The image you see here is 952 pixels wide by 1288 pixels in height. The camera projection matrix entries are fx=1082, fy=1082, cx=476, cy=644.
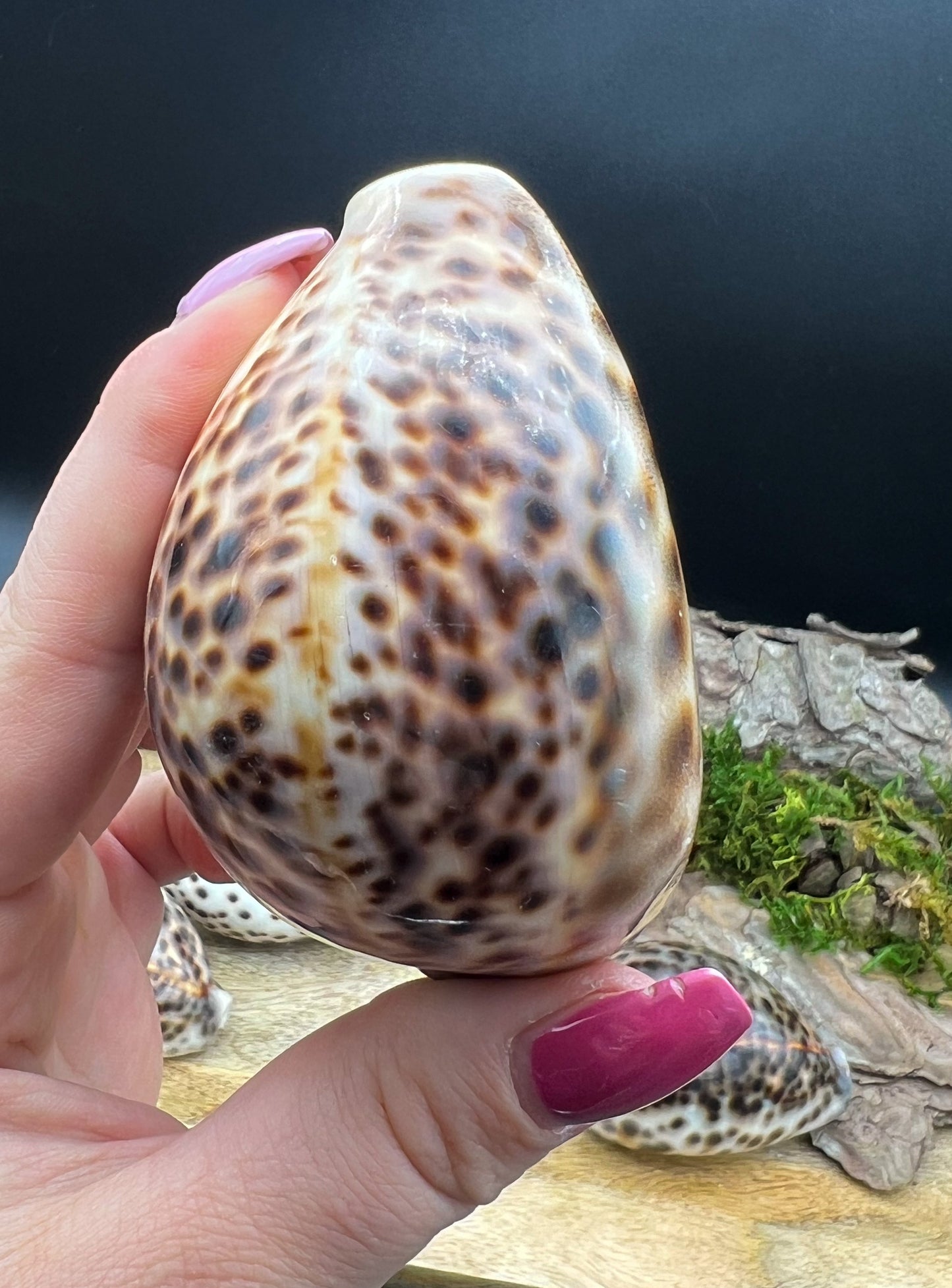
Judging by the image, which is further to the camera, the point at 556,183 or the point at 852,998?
the point at 556,183

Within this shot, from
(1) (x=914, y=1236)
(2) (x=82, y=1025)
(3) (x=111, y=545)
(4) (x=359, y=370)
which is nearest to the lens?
(4) (x=359, y=370)

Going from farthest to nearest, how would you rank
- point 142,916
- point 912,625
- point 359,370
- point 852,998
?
1. point 912,625
2. point 852,998
3. point 142,916
4. point 359,370

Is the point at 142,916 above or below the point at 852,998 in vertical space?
above

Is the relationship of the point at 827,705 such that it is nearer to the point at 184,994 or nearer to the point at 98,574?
the point at 184,994

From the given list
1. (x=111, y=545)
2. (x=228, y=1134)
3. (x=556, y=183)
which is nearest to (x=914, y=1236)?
(x=228, y=1134)

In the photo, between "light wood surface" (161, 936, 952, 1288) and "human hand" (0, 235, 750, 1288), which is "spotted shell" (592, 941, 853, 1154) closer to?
"light wood surface" (161, 936, 952, 1288)

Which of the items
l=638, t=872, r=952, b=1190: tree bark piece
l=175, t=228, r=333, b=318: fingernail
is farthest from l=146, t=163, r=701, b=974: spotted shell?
l=638, t=872, r=952, b=1190: tree bark piece

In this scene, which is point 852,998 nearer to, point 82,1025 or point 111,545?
point 82,1025

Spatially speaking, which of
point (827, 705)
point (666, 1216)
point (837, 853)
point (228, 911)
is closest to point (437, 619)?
point (666, 1216)
